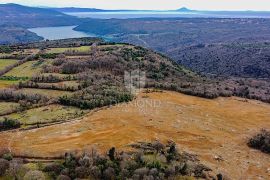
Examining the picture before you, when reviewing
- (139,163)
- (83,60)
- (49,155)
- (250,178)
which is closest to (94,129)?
(49,155)

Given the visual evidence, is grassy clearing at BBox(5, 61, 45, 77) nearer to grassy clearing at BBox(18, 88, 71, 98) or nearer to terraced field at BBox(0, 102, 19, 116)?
grassy clearing at BBox(18, 88, 71, 98)

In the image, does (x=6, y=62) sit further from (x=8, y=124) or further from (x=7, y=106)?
(x=8, y=124)

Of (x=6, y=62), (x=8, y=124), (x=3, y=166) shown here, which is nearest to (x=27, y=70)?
(x=6, y=62)

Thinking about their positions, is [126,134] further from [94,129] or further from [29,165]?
[29,165]

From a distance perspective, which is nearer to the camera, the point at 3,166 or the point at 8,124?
the point at 3,166

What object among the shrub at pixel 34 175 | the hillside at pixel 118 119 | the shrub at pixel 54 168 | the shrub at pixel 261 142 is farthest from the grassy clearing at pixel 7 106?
the shrub at pixel 261 142

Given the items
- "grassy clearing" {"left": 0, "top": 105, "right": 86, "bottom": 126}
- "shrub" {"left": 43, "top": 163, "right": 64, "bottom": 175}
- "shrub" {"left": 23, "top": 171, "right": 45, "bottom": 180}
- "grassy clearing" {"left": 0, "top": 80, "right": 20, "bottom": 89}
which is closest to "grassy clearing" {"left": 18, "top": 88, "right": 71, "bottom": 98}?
"grassy clearing" {"left": 0, "top": 80, "right": 20, "bottom": 89}

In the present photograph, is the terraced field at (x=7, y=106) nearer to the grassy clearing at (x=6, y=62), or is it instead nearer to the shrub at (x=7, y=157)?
the shrub at (x=7, y=157)
